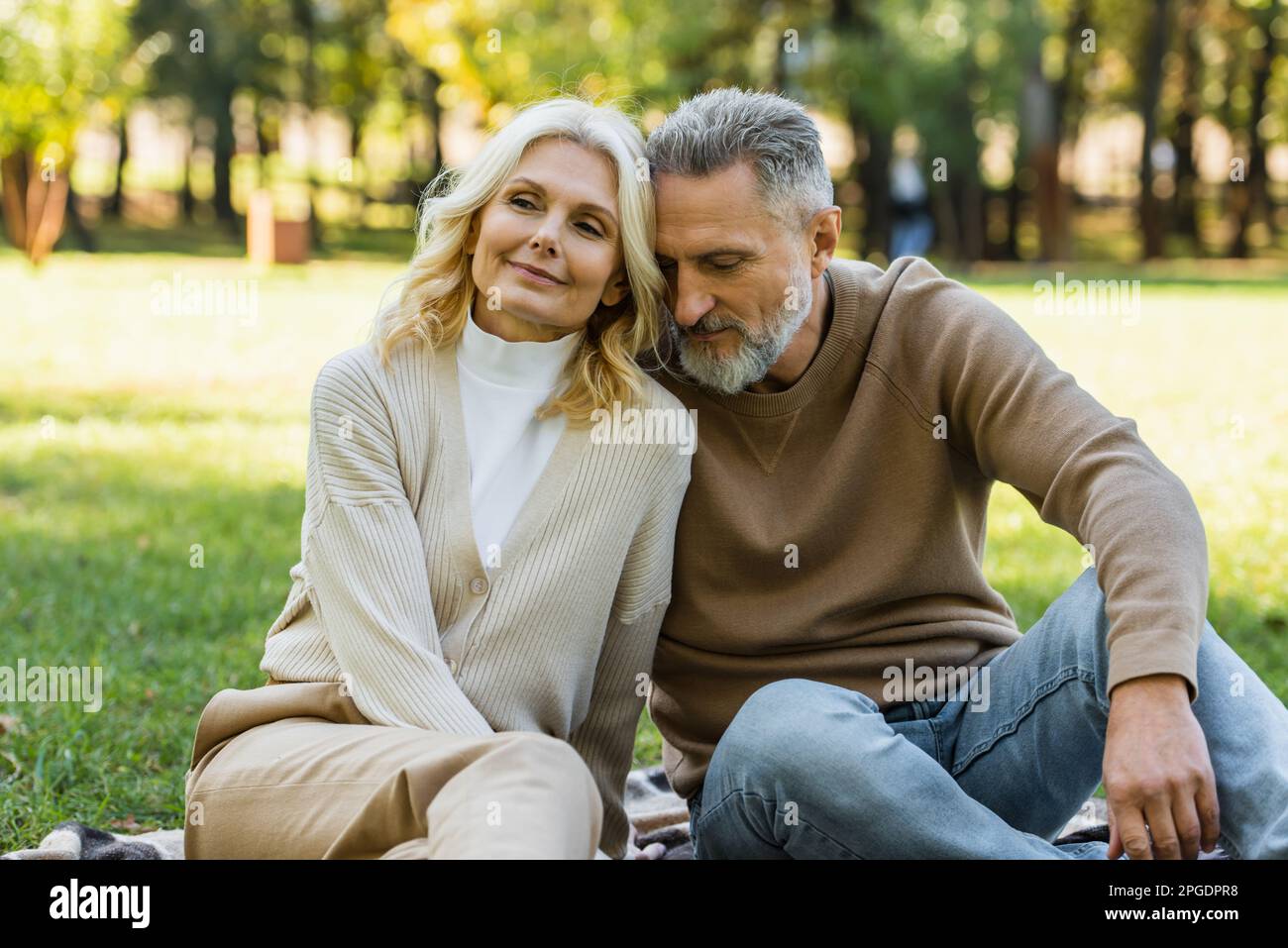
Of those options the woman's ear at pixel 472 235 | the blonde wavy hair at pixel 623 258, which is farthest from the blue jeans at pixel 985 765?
the woman's ear at pixel 472 235

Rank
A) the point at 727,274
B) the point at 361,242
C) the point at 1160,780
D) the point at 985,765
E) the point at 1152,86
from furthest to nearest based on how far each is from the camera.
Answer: the point at 361,242, the point at 1152,86, the point at 727,274, the point at 985,765, the point at 1160,780

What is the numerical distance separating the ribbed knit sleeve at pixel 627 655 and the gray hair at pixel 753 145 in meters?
0.64

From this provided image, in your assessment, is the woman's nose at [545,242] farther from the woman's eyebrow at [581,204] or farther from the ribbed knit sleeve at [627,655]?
the ribbed knit sleeve at [627,655]

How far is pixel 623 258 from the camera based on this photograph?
3.16 m

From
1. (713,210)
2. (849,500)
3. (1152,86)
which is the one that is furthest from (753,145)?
(1152,86)

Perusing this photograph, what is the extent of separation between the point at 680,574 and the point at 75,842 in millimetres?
1576

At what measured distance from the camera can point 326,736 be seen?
2.73 metres

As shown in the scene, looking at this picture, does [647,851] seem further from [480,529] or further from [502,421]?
[502,421]

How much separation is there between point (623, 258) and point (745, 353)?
13.6 inches

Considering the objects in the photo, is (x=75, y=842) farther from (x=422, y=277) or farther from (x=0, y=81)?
(x=0, y=81)

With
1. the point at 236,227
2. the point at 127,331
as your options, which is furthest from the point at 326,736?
the point at 236,227

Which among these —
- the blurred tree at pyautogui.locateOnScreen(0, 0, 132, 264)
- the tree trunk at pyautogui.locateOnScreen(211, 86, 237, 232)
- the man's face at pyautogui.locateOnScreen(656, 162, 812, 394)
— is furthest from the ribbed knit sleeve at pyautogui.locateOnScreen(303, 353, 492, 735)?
the tree trunk at pyautogui.locateOnScreen(211, 86, 237, 232)

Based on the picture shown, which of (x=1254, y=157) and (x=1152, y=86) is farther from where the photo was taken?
(x=1254, y=157)
